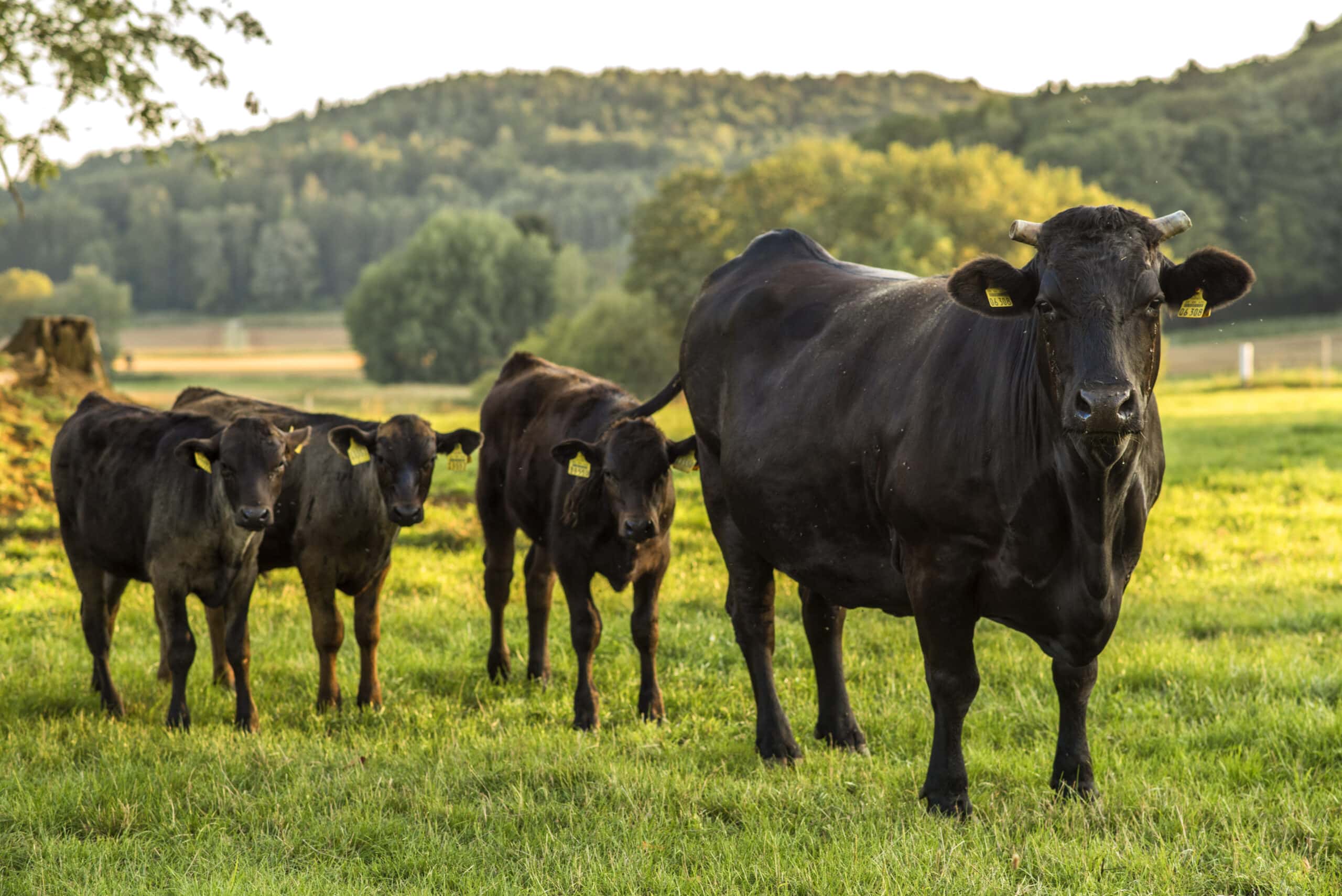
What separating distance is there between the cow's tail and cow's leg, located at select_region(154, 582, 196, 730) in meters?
3.01

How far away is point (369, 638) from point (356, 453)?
1217 millimetres

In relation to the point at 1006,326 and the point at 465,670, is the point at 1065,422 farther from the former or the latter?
the point at 465,670

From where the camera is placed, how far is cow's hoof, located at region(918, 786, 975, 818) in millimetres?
5316

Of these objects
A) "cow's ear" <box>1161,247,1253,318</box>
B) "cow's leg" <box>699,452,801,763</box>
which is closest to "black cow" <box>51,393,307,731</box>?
"cow's leg" <box>699,452,801,763</box>

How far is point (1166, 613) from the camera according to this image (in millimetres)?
9469

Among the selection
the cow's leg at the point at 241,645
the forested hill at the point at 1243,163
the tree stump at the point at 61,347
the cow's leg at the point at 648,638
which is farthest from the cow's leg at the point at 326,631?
the forested hill at the point at 1243,163

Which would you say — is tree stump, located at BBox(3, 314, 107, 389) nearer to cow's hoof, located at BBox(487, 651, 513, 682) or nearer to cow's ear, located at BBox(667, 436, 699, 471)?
cow's hoof, located at BBox(487, 651, 513, 682)

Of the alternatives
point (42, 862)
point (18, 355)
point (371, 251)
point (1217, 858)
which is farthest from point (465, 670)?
point (371, 251)

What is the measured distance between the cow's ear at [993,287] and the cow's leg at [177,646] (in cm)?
512

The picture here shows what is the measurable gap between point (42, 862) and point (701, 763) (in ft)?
10.1

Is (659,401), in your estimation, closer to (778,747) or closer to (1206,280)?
(778,747)

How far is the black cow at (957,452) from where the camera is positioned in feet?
14.7

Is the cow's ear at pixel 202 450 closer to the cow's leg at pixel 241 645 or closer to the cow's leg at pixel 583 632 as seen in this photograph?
the cow's leg at pixel 241 645

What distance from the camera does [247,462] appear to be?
7.31 metres
